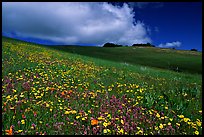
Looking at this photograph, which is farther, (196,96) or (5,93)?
(196,96)

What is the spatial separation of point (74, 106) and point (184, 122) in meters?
2.68

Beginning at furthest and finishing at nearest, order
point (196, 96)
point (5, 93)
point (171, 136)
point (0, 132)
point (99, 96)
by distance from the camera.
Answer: point (196, 96)
point (99, 96)
point (5, 93)
point (171, 136)
point (0, 132)

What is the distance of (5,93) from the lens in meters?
6.82

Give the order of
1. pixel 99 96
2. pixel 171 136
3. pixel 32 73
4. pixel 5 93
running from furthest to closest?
pixel 32 73
pixel 99 96
pixel 5 93
pixel 171 136

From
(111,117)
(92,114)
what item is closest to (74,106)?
(92,114)

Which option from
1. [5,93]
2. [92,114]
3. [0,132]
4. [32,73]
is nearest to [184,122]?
[92,114]

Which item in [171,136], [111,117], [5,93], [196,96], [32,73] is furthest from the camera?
[32,73]

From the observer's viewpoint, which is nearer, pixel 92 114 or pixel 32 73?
pixel 92 114

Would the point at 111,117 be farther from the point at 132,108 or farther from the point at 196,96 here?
the point at 196,96

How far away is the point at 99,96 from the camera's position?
7.38 m

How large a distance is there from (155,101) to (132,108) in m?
0.98

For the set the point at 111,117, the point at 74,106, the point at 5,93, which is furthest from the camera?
the point at 5,93

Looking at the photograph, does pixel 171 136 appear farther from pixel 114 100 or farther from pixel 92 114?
pixel 114 100

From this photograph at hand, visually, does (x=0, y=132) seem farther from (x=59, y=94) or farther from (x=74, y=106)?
(x=59, y=94)
